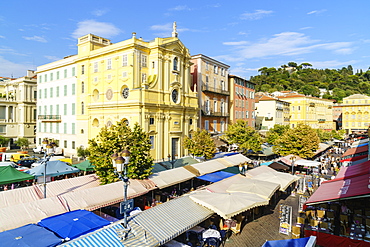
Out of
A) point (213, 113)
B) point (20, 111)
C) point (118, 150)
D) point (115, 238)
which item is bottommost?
point (115, 238)

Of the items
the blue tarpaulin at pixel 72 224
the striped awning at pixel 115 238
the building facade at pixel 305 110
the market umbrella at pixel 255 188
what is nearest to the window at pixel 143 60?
the market umbrella at pixel 255 188

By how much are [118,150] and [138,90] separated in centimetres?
1035

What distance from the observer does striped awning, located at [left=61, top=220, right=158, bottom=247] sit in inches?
340

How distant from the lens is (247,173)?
20984 millimetres

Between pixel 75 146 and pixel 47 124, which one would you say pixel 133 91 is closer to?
pixel 75 146

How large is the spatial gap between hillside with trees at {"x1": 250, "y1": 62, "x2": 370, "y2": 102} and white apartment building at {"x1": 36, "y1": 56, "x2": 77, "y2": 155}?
86.5m

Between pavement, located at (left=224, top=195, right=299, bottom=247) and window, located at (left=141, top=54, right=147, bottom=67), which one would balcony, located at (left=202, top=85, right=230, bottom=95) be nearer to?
window, located at (left=141, top=54, right=147, bottom=67)

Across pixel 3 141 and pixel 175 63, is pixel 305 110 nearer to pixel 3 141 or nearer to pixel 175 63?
pixel 175 63

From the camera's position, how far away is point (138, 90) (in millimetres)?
25969

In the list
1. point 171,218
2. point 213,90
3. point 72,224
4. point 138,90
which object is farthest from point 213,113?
point 72,224

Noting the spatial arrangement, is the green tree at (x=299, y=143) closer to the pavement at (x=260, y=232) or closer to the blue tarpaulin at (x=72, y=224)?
the pavement at (x=260, y=232)

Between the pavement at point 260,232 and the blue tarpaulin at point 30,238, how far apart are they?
25.0ft

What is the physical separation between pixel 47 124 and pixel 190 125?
2259 centimetres

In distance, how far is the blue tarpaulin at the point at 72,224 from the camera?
379 inches
